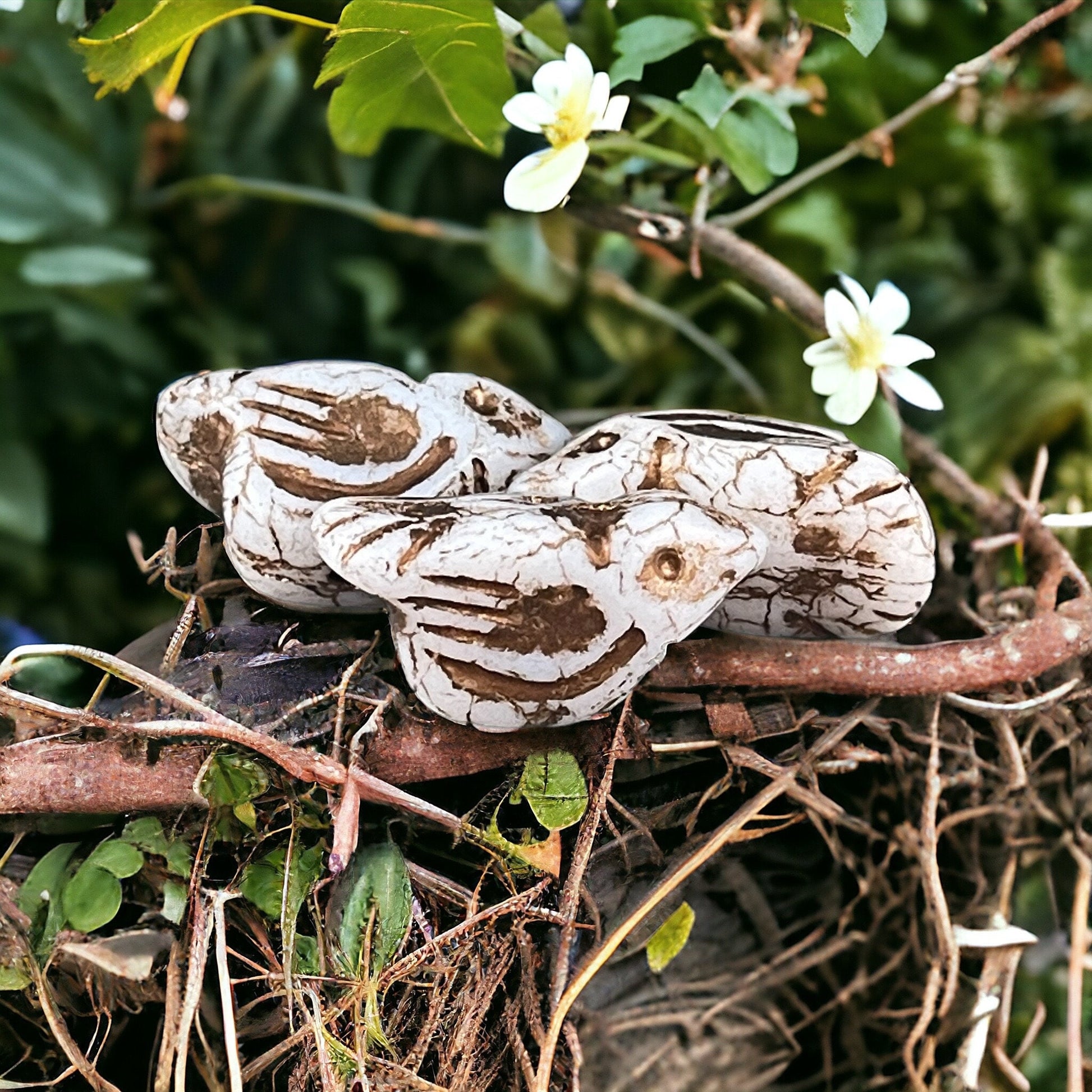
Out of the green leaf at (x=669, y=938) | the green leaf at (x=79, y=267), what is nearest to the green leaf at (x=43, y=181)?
the green leaf at (x=79, y=267)

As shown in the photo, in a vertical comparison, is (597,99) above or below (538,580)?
above

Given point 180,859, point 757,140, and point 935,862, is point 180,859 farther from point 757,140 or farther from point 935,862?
point 757,140

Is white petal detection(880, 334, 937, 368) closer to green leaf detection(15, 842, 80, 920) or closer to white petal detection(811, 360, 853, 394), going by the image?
white petal detection(811, 360, 853, 394)

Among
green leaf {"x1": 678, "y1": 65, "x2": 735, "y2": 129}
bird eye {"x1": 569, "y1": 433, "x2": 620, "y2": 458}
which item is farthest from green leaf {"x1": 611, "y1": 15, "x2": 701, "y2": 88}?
bird eye {"x1": 569, "y1": 433, "x2": 620, "y2": 458}

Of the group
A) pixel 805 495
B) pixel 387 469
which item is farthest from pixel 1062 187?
pixel 387 469

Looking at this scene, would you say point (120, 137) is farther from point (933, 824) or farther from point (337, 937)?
point (933, 824)

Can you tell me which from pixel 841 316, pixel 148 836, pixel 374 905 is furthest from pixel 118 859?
pixel 841 316
